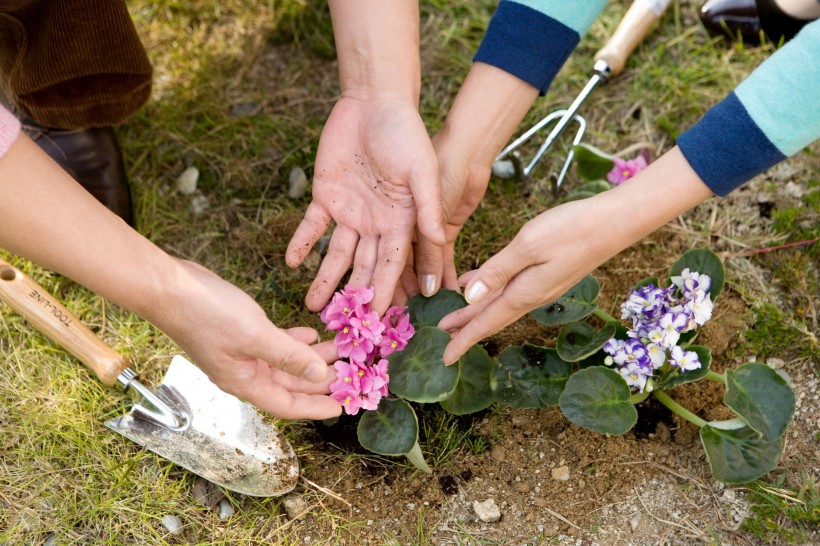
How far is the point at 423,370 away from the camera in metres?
1.67

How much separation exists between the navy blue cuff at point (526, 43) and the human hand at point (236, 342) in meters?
0.92

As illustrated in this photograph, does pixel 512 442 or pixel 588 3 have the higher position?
pixel 588 3

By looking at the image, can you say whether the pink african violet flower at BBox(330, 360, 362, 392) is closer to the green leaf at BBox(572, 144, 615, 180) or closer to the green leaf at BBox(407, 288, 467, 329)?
the green leaf at BBox(407, 288, 467, 329)

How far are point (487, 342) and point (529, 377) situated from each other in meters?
0.24

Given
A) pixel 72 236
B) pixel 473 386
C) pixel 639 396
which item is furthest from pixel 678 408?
pixel 72 236

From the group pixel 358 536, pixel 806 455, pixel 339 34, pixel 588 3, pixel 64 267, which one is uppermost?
pixel 588 3

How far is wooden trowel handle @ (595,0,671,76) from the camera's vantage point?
2396 millimetres

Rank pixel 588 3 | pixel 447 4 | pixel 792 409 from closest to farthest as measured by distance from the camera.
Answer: pixel 792 409 < pixel 588 3 < pixel 447 4

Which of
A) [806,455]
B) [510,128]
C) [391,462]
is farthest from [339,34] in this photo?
[806,455]

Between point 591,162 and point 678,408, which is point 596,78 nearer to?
point 591,162

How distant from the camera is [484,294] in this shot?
157cm

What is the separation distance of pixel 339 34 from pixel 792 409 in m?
1.44

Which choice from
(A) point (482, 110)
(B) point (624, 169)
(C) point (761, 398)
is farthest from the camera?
(B) point (624, 169)

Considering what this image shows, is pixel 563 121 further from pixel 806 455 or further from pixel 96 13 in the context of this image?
pixel 96 13
